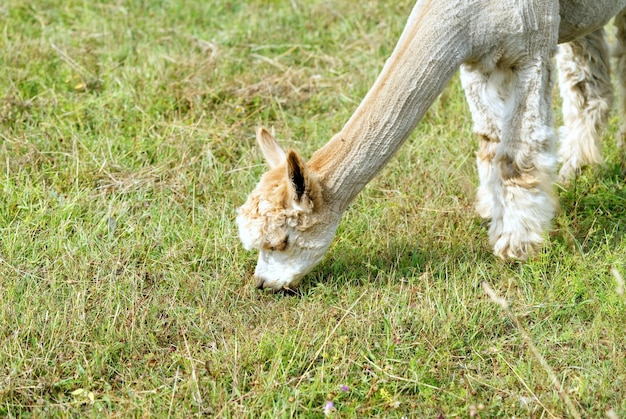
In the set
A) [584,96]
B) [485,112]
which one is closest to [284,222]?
[485,112]

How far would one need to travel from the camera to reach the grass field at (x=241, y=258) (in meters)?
4.02

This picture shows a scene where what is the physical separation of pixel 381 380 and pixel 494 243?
1.34 m

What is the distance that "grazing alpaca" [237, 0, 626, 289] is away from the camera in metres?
4.46

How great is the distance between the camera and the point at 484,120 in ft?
17.4

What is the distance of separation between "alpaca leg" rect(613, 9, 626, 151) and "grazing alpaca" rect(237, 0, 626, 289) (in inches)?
22.1

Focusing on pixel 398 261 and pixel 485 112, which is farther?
pixel 485 112

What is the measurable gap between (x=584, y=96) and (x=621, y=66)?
0.96 ft

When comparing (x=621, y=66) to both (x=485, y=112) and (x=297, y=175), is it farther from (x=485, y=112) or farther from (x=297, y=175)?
(x=297, y=175)

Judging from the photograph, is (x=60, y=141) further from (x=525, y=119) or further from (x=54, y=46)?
(x=525, y=119)

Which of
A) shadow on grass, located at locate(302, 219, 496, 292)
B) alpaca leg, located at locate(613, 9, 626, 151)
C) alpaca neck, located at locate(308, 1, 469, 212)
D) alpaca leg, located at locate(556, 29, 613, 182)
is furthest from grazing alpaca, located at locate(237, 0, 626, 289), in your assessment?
alpaca leg, located at locate(556, 29, 613, 182)

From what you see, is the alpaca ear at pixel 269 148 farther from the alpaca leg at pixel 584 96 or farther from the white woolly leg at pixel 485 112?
the alpaca leg at pixel 584 96

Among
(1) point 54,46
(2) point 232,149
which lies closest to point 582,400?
(2) point 232,149

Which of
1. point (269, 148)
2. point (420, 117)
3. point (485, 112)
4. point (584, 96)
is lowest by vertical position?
point (584, 96)

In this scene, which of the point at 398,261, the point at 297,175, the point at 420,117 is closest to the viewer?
the point at 297,175
